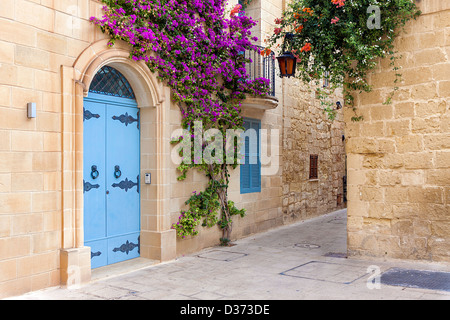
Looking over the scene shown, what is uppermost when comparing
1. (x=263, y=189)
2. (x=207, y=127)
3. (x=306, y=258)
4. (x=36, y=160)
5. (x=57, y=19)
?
(x=57, y=19)

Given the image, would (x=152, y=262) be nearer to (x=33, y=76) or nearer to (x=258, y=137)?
(x=33, y=76)

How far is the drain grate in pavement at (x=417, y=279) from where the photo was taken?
5133 mm

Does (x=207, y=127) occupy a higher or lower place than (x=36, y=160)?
higher

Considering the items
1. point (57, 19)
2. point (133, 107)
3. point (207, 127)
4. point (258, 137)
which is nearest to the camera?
point (57, 19)

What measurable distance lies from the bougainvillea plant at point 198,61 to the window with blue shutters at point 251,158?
59cm

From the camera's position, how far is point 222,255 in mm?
7109

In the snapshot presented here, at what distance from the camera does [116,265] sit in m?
6.12

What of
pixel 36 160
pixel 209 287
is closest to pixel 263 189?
pixel 209 287

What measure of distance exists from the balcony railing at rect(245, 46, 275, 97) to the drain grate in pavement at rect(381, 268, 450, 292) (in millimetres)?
4639

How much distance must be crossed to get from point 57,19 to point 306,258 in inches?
193

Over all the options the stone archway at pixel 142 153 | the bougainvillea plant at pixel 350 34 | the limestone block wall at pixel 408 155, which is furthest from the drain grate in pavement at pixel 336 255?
the stone archway at pixel 142 153

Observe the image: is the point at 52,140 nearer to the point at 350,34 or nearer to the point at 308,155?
the point at 350,34

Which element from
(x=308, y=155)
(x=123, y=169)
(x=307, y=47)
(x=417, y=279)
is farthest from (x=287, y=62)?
(x=308, y=155)

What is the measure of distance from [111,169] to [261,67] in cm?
448
